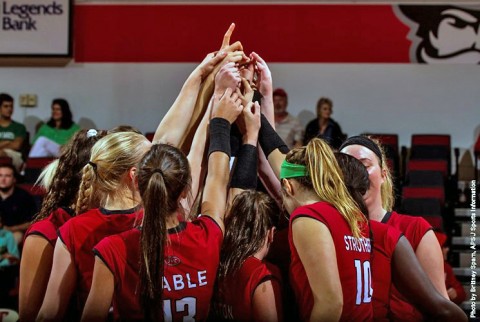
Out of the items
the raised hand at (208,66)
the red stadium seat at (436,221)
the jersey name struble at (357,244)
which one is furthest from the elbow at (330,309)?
the red stadium seat at (436,221)

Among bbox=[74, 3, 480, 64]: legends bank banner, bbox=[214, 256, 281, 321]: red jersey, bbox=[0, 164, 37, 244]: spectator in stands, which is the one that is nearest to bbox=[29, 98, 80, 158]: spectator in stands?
bbox=[74, 3, 480, 64]: legends bank banner

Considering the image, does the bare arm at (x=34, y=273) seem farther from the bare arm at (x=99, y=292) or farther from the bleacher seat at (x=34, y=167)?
the bleacher seat at (x=34, y=167)

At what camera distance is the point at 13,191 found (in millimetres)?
7312

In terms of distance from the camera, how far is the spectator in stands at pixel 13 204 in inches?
282

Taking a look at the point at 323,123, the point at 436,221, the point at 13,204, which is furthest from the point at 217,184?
the point at 323,123

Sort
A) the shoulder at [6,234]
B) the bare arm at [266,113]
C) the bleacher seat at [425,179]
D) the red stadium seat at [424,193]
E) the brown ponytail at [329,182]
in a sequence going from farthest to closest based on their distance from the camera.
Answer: the bleacher seat at [425,179] → the red stadium seat at [424,193] → the shoulder at [6,234] → the bare arm at [266,113] → the brown ponytail at [329,182]

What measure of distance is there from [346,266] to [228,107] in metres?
0.81

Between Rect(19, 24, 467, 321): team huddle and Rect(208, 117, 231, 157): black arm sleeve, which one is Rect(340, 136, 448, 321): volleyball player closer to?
Rect(19, 24, 467, 321): team huddle

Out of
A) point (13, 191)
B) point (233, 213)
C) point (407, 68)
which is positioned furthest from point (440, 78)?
point (233, 213)

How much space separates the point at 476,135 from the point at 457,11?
1.53m

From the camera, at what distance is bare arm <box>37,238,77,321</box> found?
2.49 meters

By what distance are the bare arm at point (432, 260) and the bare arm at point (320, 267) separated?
46cm

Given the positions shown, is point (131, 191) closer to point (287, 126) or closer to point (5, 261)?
point (5, 261)

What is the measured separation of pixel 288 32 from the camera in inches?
380
